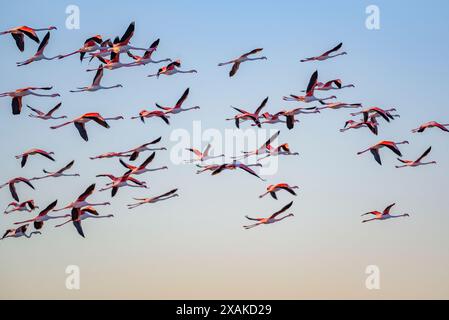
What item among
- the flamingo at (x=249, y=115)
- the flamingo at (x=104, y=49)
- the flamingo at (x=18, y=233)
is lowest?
the flamingo at (x=18, y=233)

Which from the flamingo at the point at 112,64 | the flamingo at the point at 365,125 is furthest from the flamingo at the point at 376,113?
the flamingo at the point at 112,64

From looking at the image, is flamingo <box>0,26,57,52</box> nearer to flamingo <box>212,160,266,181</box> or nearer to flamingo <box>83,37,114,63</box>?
flamingo <box>83,37,114,63</box>

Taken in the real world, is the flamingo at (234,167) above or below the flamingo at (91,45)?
below

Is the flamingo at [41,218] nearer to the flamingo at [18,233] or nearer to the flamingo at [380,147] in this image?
the flamingo at [18,233]

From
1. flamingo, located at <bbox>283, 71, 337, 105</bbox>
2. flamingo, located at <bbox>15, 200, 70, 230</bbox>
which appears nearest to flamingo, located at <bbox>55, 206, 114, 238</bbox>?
flamingo, located at <bbox>15, 200, 70, 230</bbox>

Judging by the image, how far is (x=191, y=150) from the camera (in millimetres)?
47219

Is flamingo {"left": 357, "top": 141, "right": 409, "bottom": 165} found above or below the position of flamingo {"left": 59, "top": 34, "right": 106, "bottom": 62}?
below

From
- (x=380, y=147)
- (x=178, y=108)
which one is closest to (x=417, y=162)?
(x=380, y=147)

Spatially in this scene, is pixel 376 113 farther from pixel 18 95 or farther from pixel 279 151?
pixel 18 95

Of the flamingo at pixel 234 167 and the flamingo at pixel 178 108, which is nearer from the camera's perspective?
the flamingo at pixel 234 167

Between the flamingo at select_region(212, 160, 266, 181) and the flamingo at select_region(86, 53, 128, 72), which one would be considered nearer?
the flamingo at select_region(212, 160, 266, 181)
